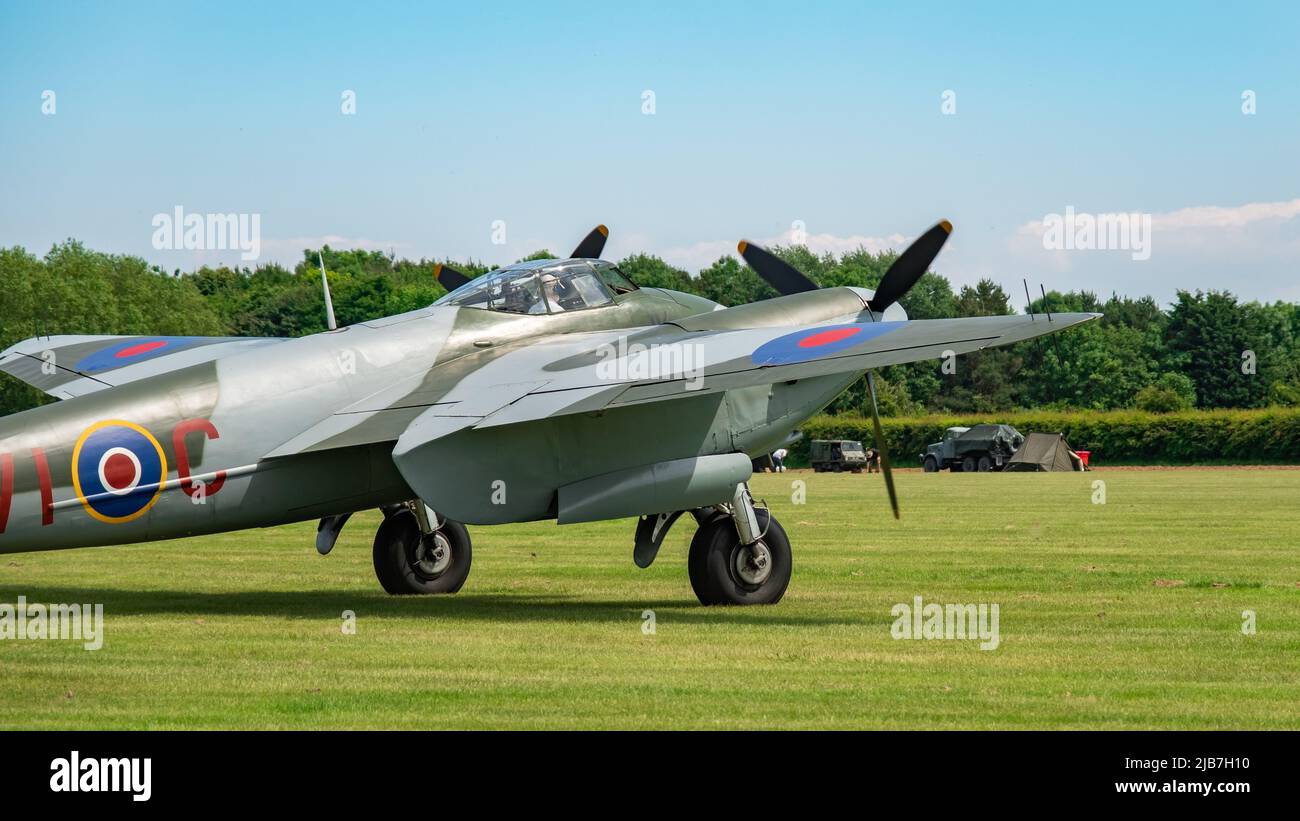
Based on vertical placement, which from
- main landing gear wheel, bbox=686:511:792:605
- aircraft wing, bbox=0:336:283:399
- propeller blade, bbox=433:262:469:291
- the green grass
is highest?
propeller blade, bbox=433:262:469:291

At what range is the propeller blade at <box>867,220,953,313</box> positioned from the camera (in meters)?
18.4

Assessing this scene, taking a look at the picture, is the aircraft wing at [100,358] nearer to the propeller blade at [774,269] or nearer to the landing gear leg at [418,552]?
the landing gear leg at [418,552]

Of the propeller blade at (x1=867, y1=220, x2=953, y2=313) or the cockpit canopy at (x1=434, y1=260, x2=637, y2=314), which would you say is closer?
the cockpit canopy at (x1=434, y1=260, x2=637, y2=314)

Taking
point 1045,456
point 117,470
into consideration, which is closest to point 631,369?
point 117,470

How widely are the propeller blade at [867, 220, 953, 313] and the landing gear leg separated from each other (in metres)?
6.21

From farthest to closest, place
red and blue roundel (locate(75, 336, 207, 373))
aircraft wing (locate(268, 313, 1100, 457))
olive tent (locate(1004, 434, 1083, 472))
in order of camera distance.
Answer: olive tent (locate(1004, 434, 1083, 472)) → red and blue roundel (locate(75, 336, 207, 373)) → aircraft wing (locate(268, 313, 1100, 457))

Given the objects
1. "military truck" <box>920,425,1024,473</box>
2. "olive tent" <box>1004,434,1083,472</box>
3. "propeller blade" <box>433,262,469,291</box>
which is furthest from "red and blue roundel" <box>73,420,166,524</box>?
"military truck" <box>920,425,1024,473</box>

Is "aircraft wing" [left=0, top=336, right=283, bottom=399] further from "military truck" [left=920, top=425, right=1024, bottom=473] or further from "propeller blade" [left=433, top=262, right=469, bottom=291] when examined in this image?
"military truck" [left=920, top=425, right=1024, bottom=473]

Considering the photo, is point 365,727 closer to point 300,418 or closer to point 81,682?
point 81,682

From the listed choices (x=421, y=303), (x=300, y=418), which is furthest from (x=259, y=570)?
(x=421, y=303)

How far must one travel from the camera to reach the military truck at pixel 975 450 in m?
75.0

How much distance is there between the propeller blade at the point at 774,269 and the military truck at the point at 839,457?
2269 inches

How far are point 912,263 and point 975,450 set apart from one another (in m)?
58.5

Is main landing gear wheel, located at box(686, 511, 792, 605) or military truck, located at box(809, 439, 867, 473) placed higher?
military truck, located at box(809, 439, 867, 473)
